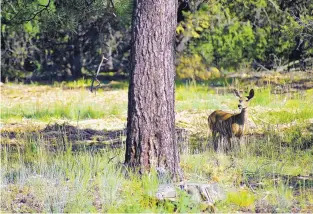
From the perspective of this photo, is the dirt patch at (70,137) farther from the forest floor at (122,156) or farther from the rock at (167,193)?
the rock at (167,193)

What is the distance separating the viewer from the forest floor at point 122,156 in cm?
625

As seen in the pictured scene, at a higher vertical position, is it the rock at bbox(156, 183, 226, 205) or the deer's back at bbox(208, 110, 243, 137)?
→ the deer's back at bbox(208, 110, 243, 137)

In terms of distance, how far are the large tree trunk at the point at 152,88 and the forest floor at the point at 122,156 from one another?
0.93 feet

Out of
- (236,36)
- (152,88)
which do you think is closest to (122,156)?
(152,88)

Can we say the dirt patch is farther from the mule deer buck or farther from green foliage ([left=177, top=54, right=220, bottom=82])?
green foliage ([left=177, top=54, right=220, bottom=82])

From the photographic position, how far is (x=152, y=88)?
7.01 m

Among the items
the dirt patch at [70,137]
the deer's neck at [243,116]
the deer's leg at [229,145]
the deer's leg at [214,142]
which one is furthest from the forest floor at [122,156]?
the deer's neck at [243,116]

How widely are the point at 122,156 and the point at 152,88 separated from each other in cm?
145

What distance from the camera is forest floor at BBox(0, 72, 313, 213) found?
246 inches

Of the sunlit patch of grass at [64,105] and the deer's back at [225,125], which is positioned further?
the sunlit patch of grass at [64,105]

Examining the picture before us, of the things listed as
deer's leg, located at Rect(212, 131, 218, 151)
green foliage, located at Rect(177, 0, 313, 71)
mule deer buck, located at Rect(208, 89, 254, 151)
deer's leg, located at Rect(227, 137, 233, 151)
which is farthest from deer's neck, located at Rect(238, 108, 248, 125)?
green foliage, located at Rect(177, 0, 313, 71)

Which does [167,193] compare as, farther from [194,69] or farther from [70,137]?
[194,69]

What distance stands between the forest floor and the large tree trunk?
11.2 inches

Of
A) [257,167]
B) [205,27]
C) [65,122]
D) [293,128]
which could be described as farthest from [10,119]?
[205,27]
